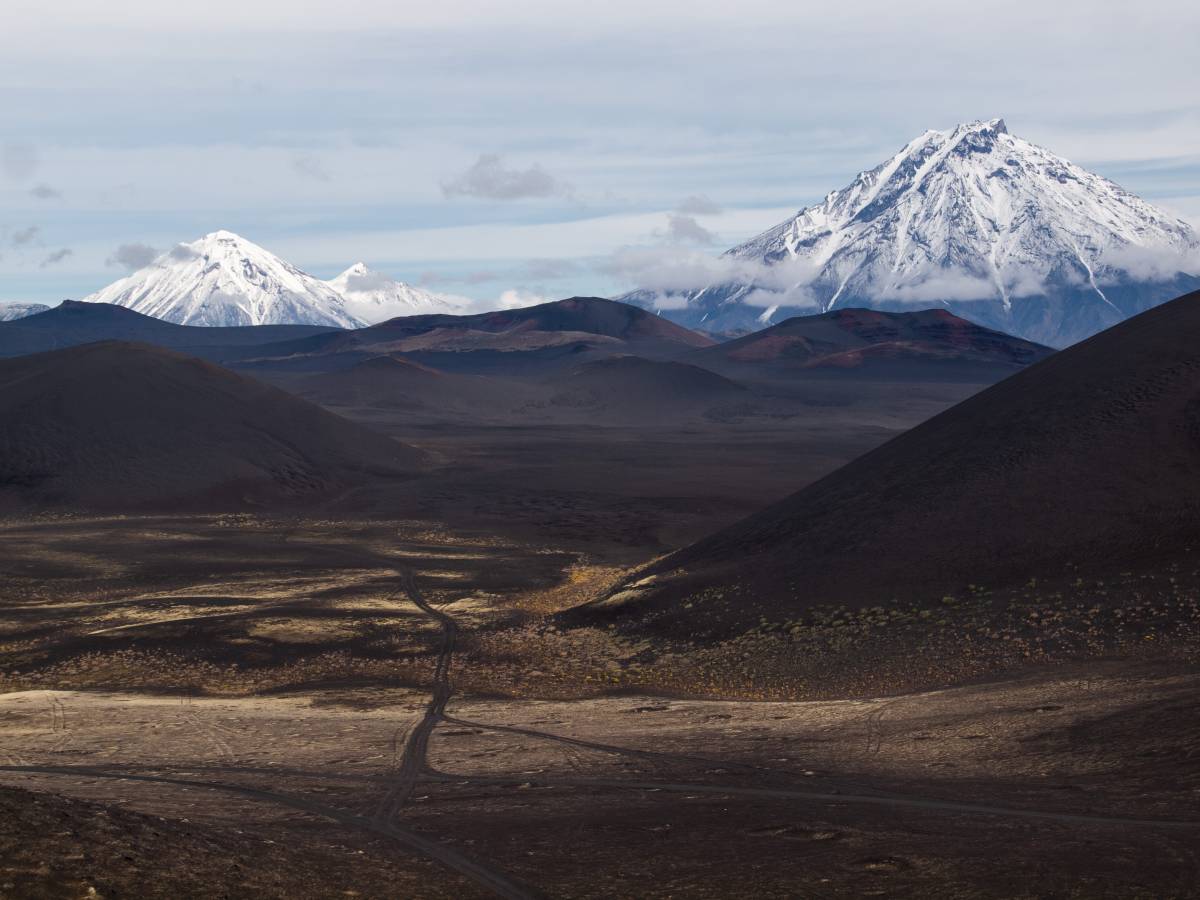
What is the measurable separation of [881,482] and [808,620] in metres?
9.98

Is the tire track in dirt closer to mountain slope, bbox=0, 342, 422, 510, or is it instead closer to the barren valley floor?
the barren valley floor

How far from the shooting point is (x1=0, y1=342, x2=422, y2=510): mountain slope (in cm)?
7369

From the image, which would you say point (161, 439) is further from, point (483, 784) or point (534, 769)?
point (483, 784)

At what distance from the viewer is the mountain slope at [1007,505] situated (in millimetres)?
31141

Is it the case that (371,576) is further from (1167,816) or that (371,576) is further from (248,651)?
(1167,816)

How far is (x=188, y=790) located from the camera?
61.3ft

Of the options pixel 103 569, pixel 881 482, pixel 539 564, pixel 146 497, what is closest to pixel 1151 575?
pixel 881 482

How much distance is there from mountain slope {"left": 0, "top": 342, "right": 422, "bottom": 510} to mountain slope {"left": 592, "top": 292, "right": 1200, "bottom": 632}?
43.1 metres

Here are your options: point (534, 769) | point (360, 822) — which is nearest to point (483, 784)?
point (534, 769)

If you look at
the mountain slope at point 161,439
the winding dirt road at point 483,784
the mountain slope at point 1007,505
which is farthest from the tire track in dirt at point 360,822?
the mountain slope at point 161,439

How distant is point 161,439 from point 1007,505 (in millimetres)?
62932

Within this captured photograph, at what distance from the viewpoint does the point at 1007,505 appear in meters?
33.8

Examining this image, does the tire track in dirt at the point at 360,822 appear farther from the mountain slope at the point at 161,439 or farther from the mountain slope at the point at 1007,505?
the mountain slope at the point at 161,439

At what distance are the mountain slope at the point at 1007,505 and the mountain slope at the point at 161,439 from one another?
43114 millimetres
